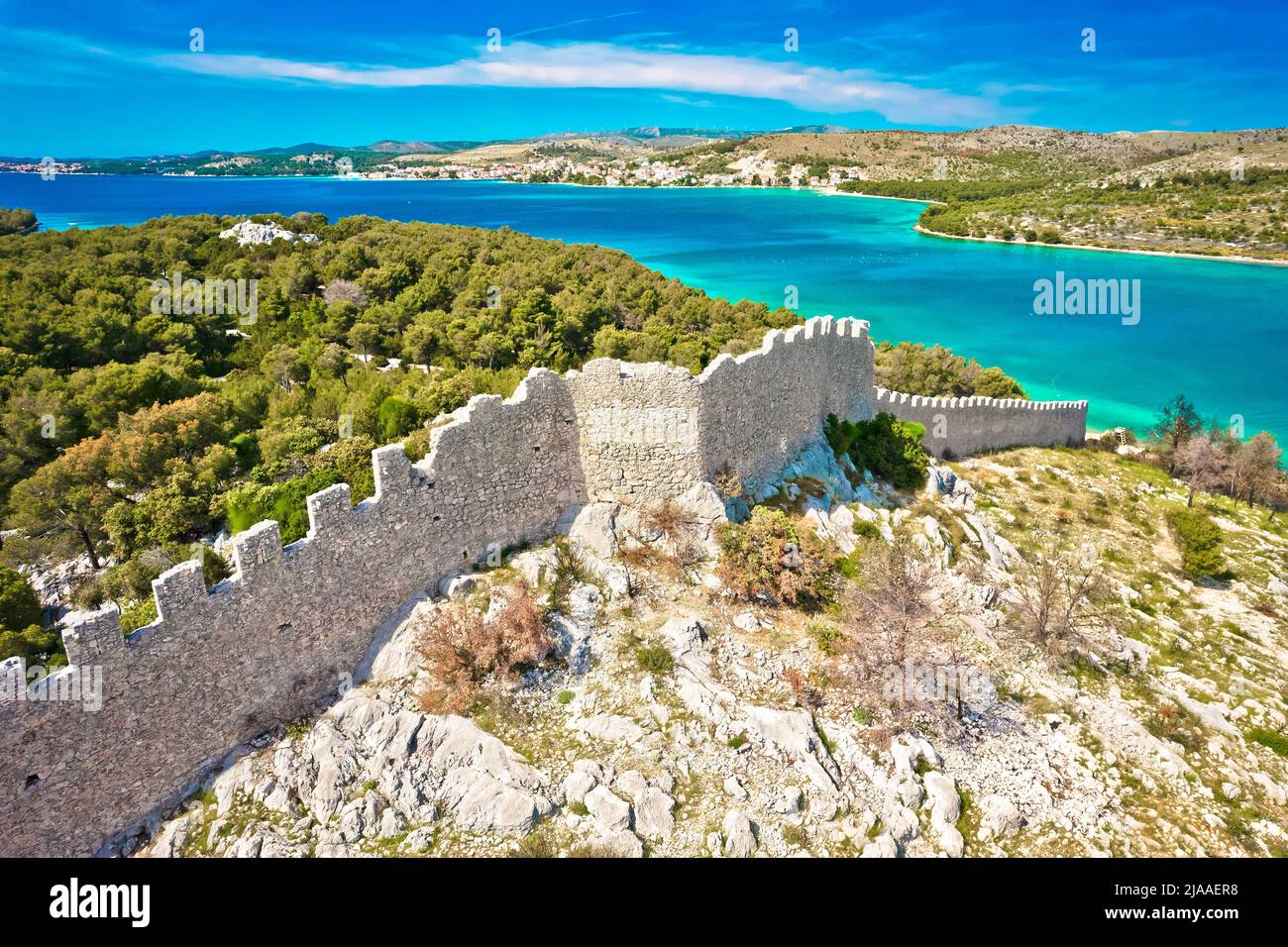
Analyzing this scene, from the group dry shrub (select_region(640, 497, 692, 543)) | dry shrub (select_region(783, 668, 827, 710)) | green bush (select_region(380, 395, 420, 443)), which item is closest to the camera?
dry shrub (select_region(783, 668, 827, 710))

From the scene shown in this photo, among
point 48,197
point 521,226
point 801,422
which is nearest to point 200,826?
point 801,422

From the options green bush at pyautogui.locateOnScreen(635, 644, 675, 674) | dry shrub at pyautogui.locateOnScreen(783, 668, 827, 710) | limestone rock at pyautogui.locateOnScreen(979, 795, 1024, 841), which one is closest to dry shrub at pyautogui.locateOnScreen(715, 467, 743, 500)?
green bush at pyautogui.locateOnScreen(635, 644, 675, 674)

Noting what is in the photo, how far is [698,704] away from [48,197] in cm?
17425

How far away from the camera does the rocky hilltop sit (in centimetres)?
940

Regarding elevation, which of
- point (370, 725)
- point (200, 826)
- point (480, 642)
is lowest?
point (200, 826)

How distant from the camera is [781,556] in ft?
43.8

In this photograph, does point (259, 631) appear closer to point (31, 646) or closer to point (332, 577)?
point (332, 577)

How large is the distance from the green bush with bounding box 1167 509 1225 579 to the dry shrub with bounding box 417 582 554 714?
18419 millimetres

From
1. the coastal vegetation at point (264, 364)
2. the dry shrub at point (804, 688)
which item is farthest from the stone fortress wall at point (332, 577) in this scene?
the dry shrub at point (804, 688)

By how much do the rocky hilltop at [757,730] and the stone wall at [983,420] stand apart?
9.35 metres

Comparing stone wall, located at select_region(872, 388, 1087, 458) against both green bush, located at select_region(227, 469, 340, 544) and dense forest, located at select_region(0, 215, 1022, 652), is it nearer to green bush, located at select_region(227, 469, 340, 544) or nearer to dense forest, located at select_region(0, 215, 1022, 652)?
dense forest, located at select_region(0, 215, 1022, 652)

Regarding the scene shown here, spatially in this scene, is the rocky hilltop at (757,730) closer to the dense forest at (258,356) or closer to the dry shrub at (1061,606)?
the dry shrub at (1061,606)

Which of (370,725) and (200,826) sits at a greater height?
(370,725)

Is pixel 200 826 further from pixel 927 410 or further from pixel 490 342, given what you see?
pixel 927 410
